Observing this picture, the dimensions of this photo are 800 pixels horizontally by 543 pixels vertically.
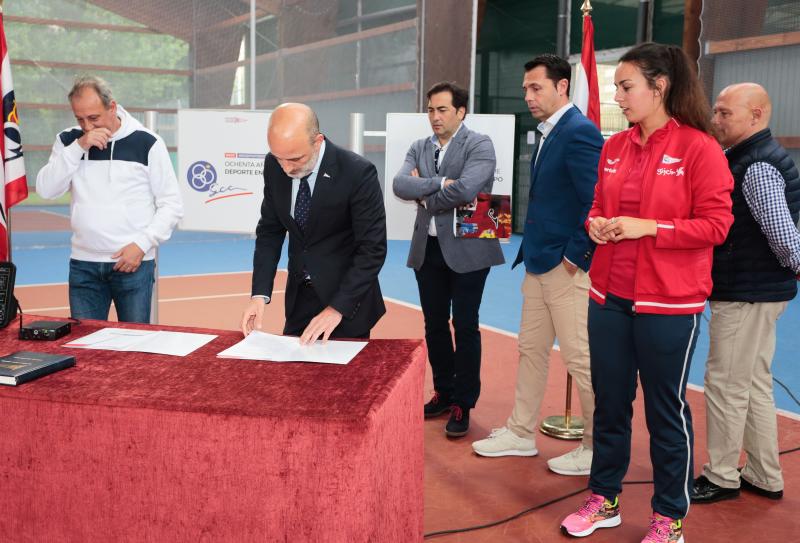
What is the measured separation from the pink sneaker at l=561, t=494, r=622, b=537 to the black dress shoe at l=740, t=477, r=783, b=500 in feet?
2.31

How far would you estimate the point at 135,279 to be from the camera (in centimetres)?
343

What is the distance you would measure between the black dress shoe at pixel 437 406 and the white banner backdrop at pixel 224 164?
4.94 ft

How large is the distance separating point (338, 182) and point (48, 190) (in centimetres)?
169

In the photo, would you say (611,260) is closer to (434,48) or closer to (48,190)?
(48,190)

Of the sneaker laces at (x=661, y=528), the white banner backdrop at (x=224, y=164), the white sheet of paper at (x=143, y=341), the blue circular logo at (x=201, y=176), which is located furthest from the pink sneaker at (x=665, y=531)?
the blue circular logo at (x=201, y=176)

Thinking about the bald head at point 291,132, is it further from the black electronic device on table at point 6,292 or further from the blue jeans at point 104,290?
the blue jeans at point 104,290

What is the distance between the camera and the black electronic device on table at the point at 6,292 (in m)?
2.47

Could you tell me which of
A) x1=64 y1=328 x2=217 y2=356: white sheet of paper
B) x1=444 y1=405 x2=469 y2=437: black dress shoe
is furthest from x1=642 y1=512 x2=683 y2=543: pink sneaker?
x1=64 y1=328 x2=217 y2=356: white sheet of paper

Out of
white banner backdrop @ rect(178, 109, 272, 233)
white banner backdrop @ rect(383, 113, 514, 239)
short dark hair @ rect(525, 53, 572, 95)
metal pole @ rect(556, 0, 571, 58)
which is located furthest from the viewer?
Answer: metal pole @ rect(556, 0, 571, 58)

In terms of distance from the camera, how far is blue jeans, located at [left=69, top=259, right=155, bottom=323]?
339 centimetres

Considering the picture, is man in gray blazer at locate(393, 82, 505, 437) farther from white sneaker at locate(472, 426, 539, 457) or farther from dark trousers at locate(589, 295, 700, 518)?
dark trousers at locate(589, 295, 700, 518)

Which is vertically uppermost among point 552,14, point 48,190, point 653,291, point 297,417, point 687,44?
point 552,14

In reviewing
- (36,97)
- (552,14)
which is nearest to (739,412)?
(36,97)

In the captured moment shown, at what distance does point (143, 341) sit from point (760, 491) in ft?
8.18
